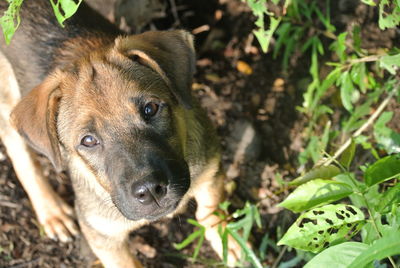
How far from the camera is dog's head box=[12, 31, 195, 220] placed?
127 inches

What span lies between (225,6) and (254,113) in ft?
4.48

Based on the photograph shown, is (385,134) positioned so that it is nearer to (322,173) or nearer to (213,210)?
(322,173)

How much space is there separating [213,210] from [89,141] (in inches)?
59.1

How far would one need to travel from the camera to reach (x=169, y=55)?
3670 mm

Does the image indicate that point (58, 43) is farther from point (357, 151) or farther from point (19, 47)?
point (357, 151)

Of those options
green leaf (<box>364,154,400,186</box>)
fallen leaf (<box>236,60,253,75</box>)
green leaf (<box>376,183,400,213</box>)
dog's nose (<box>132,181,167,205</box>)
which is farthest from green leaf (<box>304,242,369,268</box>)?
fallen leaf (<box>236,60,253,75</box>)

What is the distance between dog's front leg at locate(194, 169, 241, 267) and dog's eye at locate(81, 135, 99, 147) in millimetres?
1105

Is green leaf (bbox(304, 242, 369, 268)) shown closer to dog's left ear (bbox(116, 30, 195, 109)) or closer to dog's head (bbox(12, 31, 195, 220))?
dog's head (bbox(12, 31, 195, 220))

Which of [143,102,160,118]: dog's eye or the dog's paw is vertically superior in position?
[143,102,160,118]: dog's eye

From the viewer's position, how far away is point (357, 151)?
186 inches

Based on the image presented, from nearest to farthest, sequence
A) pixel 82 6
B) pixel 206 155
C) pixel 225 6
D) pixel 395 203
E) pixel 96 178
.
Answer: pixel 395 203 → pixel 96 178 → pixel 206 155 → pixel 82 6 → pixel 225 6

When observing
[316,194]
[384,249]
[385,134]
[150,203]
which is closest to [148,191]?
[150,203]

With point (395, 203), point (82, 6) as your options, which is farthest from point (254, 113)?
point (395, 203)

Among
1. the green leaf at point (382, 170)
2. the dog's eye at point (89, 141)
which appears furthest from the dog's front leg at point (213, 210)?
the green leaf at point (382, 170)
